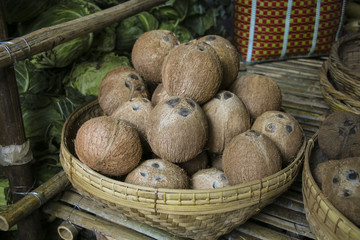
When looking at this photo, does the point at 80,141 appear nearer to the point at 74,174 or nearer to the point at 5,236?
the point at 74,174

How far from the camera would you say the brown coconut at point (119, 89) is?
167cm

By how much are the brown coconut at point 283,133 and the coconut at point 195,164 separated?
0.84 ft

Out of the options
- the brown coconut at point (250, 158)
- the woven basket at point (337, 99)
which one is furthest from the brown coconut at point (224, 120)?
the woven basket at point (337, 99)

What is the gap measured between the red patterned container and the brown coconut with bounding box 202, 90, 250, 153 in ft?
5.22

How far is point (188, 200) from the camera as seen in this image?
1194mm

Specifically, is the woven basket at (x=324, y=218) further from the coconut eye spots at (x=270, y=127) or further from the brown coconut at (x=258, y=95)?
the brown coconut at (x=258, y=95)

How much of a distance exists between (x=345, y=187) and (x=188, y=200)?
49 centimetres

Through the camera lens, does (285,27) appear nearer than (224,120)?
No

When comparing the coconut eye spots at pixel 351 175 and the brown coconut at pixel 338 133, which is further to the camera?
the brown coconut at pixel 338 133

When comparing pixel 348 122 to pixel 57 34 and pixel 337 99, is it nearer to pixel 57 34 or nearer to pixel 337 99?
pixel 337 99

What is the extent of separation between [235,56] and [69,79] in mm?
1276

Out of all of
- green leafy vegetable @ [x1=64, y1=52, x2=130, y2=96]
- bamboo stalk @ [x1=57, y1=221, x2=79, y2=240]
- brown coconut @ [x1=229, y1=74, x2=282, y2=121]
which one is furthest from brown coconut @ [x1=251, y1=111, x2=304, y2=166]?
green leafy vegetable @ [x1=64, y1=52, x2=130, y2=96]

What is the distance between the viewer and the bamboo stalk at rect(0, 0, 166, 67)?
1.43 m

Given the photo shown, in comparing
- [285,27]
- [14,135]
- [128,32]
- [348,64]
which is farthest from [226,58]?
[285,27]
